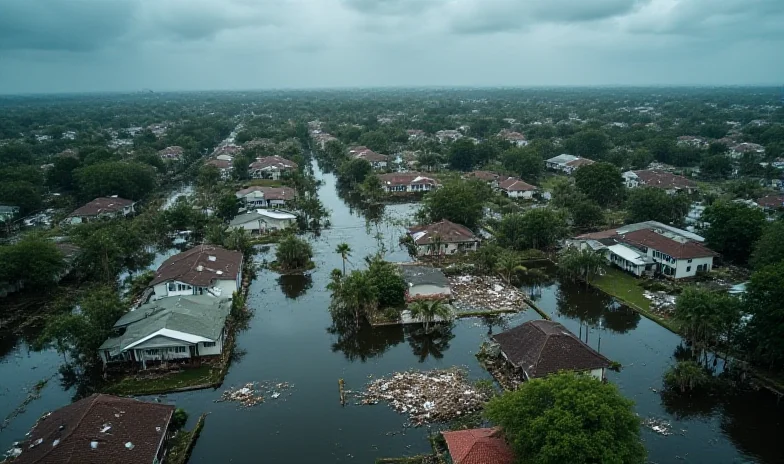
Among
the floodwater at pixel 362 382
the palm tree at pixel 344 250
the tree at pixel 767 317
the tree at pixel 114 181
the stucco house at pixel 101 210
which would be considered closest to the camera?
the floodwater at pixel 362 382

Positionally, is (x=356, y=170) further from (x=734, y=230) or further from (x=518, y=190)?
(x=734, y=230)

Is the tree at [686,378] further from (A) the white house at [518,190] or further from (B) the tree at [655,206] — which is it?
(A) the white house at [518,190]

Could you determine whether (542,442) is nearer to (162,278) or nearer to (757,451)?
(757,451)

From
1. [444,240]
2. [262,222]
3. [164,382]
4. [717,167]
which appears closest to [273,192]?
[262,222]

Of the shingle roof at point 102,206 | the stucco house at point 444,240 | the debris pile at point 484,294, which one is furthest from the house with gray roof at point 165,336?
the shingle roof at point 102,206

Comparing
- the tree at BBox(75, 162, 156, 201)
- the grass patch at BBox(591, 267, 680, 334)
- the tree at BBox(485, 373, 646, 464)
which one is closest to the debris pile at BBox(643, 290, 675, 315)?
the grass patch at BBox(591, 267, 680, 334)

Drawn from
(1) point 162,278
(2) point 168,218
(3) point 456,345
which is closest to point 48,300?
(1) point 162,278
